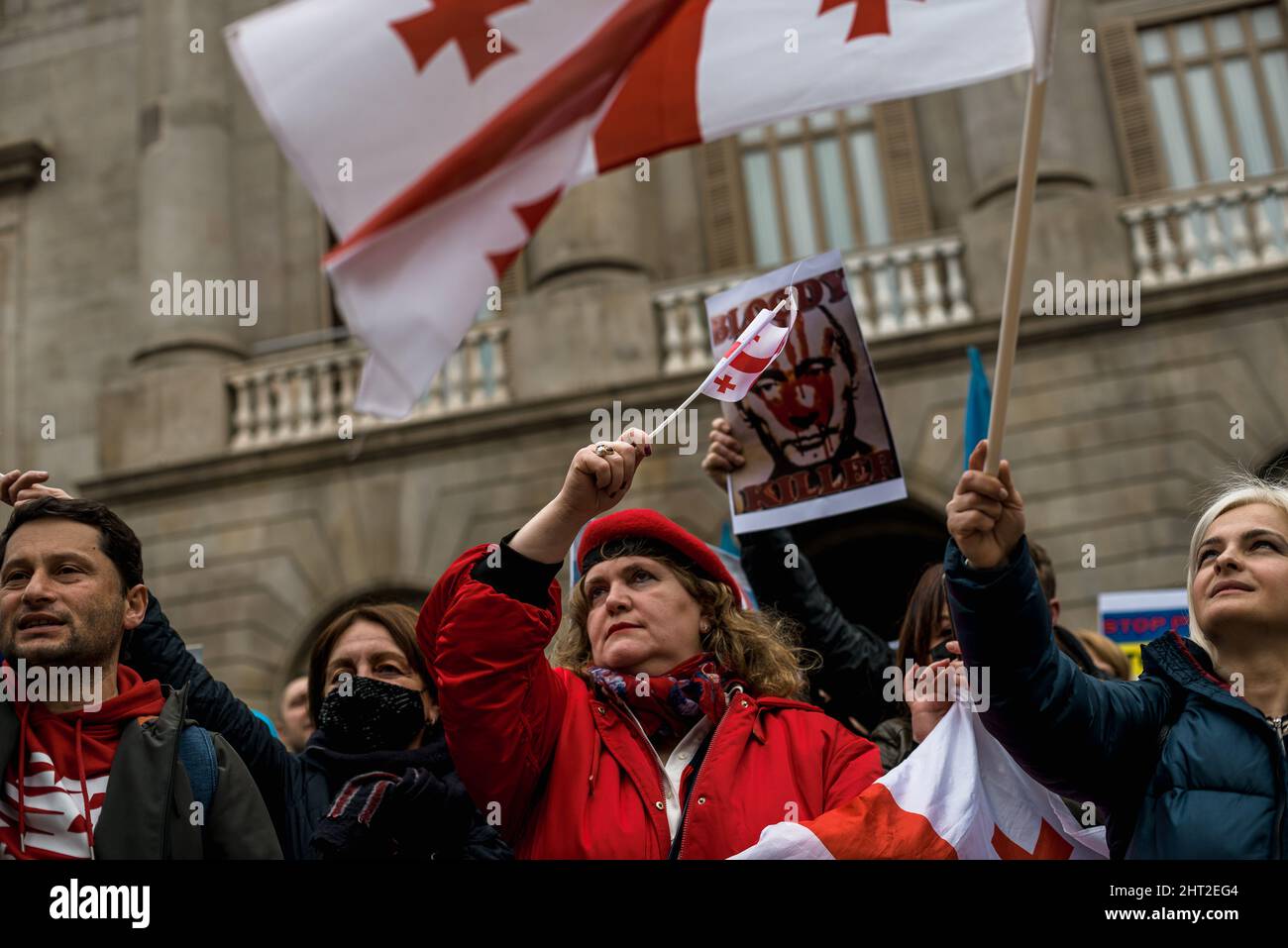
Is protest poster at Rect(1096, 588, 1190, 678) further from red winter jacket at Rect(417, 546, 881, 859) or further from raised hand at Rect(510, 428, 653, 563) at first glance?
raised hand at Rect(510, 428, 653, 563)

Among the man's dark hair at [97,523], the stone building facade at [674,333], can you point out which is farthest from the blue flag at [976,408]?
the stone building facade at [674,333]

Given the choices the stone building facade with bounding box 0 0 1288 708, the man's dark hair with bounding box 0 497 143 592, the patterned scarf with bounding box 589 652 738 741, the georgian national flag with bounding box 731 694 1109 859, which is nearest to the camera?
the georgian national flag with bounding box 731 694 1109 859

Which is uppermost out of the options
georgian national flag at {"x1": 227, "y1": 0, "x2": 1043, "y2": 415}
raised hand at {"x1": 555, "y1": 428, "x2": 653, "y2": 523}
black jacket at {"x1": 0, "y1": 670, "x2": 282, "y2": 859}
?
georgian national flag at {"x1": 227, "y1": 0, "x2": 1043, "y2": 415}

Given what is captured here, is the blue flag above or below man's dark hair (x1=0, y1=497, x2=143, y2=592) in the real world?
above

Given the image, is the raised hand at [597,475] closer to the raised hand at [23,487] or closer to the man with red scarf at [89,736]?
the man with red scarf at [89,736]

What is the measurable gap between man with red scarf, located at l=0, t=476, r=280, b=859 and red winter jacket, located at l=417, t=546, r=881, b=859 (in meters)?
0.52

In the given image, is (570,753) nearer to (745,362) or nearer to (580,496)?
(580,496)

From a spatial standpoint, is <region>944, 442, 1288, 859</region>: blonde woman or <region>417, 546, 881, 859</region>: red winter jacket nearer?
<region>944, 442, 1288, 859</region>: blonde woman

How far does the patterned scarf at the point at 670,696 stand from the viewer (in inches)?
144

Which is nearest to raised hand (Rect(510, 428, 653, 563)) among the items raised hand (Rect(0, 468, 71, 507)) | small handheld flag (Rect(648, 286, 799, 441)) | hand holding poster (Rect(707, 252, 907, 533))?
small handheld flag (Rect(648, 286, 799, 441))

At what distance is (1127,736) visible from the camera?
10.2 ft

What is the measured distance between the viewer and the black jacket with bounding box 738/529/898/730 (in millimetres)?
5066

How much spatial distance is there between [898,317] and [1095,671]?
9.26m
